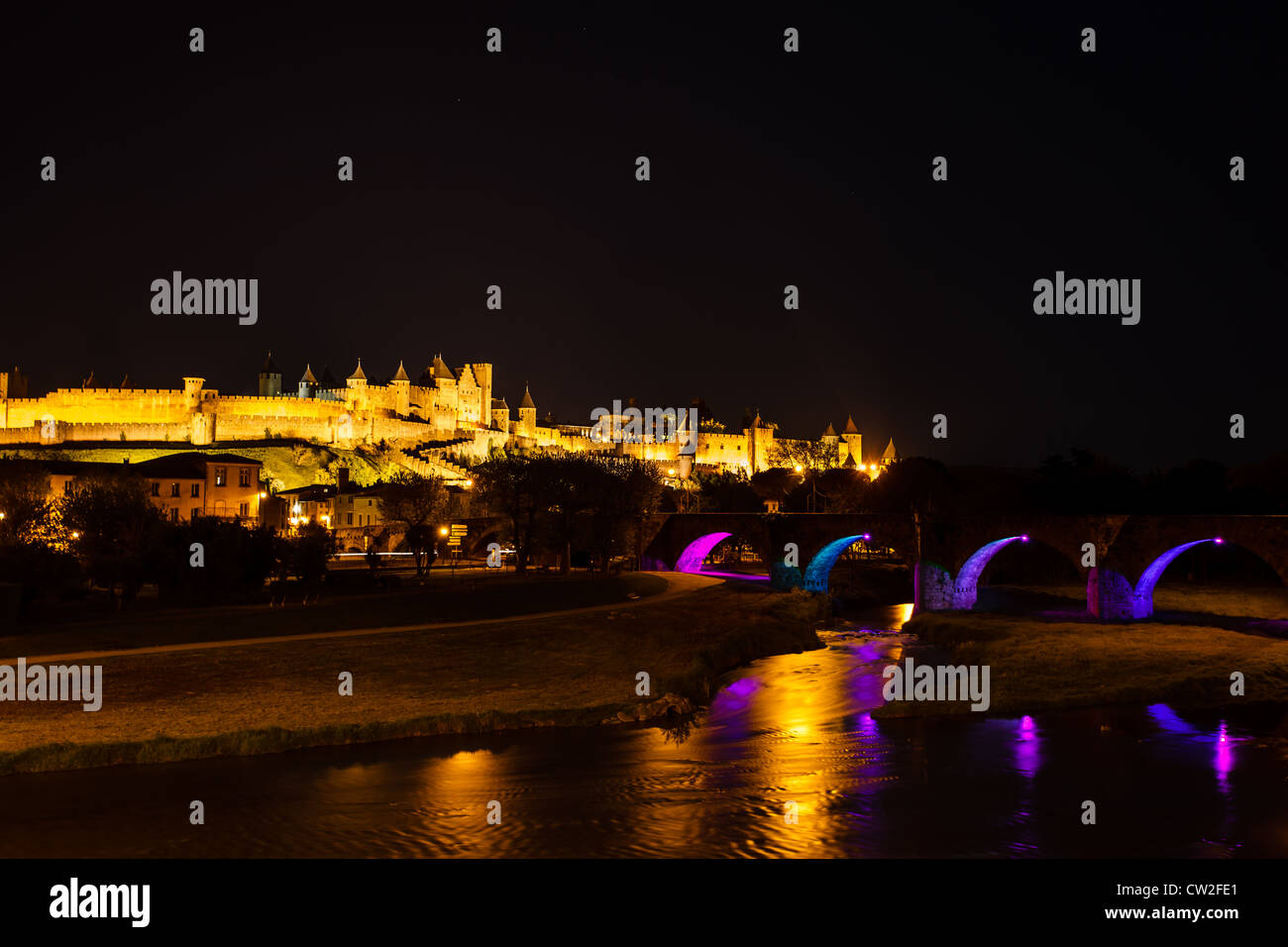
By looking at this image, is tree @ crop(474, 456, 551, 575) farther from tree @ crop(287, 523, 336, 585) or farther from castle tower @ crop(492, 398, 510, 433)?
castle tower @ crop(492, 398, 510, 433)

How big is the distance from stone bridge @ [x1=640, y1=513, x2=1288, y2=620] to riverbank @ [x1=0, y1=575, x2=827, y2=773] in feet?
61.1

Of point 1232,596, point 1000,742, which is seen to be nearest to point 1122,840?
point 1000,742

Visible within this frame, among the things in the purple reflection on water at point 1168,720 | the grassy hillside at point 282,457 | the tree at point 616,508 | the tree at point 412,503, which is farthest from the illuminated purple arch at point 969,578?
the grassy hillside at point 282,457

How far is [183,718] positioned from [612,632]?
1600cm

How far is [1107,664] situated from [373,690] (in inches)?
878

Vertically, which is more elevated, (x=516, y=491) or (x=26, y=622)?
(x=516, y=491)

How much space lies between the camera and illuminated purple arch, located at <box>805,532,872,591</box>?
2357 inches

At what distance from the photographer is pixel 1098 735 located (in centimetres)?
2516

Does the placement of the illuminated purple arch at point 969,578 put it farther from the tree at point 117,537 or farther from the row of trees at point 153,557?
the tree at point 117,537

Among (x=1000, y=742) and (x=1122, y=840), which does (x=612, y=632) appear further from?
(x=1122, y=840)

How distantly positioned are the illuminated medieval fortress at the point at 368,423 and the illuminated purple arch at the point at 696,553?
6515 cm

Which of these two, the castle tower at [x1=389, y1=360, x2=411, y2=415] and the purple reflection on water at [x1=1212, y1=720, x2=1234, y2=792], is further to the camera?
the castle tower at [x1=389, y1=360, x2=411, y2=415]

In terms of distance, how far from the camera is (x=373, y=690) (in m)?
26.8

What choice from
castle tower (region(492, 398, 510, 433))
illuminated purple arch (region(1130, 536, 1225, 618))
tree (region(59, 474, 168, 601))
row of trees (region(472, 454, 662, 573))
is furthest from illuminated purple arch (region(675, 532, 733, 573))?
castle tower (region(492, 398, 510, 433))
